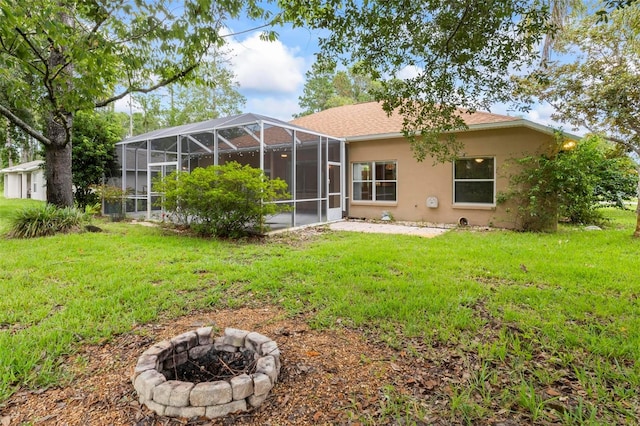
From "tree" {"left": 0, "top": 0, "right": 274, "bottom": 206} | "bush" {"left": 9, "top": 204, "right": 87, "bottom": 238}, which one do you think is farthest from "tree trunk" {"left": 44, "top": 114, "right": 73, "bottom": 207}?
"tree" {"left": 0, "top": 0, "right": 274, "bottom": 206}

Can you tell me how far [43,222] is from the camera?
814 cm

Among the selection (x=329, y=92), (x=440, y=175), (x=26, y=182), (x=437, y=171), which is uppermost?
(x=329, y=92)

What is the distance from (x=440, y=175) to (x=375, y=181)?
236 centimetres

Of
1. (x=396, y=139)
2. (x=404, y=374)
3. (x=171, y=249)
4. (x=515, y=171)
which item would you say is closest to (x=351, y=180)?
(x=396, y=139)

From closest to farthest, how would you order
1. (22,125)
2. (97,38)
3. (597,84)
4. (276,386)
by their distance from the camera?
(276,386) → (97,38) → (22,125) → (597,84)

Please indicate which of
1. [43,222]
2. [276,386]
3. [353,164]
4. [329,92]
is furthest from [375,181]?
[329,92]

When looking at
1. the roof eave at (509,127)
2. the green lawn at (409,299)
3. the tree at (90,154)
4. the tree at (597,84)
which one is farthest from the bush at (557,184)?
the tree at (90,154)

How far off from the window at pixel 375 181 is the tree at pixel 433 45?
690 centimetres

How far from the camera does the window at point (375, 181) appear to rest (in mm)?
12133

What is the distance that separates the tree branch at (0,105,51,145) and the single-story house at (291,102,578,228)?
347 inches

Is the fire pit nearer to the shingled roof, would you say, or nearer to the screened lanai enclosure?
the screened lanai enclosure

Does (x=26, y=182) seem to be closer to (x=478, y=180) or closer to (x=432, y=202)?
(x=432, y=202)

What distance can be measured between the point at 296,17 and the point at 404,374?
4517 mm

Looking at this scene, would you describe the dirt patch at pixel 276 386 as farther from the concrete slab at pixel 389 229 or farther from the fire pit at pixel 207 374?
the concrete slab at pixel 389 229
